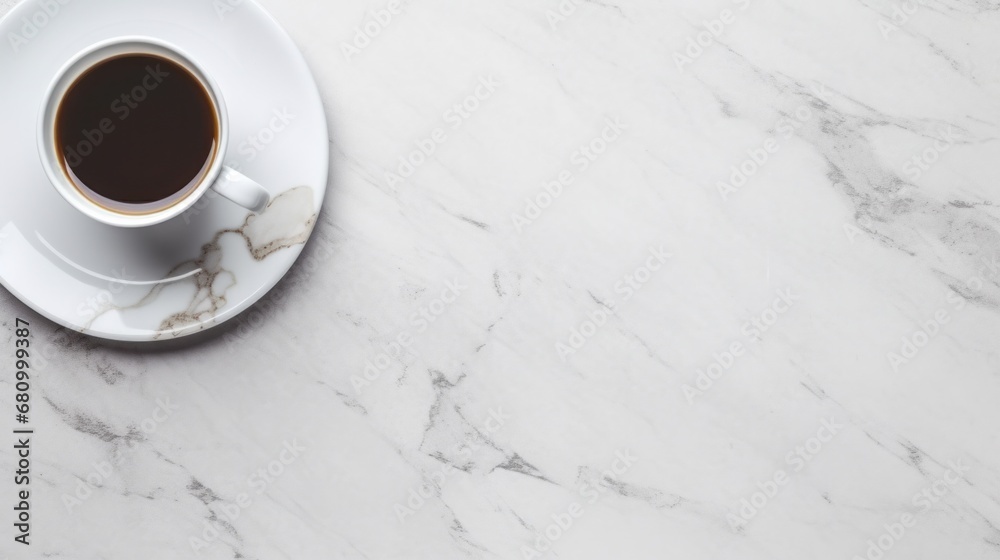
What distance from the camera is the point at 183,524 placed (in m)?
0.78

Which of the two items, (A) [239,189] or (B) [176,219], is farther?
(B) [176,219]

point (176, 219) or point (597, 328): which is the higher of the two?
point (597, 328)

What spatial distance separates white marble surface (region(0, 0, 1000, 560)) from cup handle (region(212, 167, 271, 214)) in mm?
168

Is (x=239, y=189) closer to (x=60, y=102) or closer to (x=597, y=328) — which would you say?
(x=60, y=102)

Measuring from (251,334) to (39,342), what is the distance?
225 mm

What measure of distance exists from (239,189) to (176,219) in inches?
5.8

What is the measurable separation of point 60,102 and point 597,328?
0.58 metres

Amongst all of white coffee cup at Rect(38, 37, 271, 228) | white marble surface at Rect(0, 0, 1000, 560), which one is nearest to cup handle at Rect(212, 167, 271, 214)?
white coffee cup at Rect(38, 37, 271, 228)

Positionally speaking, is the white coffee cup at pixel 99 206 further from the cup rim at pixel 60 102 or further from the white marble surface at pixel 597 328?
the white marble surface at pixel 597 328

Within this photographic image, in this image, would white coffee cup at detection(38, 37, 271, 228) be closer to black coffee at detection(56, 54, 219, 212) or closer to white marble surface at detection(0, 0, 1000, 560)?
black coffee at detection(56, 54, 219, 212)

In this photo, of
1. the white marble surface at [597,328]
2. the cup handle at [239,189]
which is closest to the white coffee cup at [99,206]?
the cup handle at [239,189]

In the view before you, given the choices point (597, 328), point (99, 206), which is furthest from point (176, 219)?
point (597, 328)

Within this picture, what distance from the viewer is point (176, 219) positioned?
71 centimetres

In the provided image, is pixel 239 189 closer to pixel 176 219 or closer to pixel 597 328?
pixel 176 219
